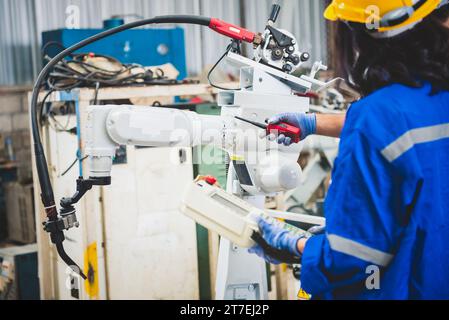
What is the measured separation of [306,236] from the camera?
136cm

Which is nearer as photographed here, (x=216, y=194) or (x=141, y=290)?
(x=216, y=194)

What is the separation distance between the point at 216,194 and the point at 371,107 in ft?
1.39

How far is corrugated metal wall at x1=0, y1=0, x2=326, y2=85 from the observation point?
327cm

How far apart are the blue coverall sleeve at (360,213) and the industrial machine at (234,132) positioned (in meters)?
0.46

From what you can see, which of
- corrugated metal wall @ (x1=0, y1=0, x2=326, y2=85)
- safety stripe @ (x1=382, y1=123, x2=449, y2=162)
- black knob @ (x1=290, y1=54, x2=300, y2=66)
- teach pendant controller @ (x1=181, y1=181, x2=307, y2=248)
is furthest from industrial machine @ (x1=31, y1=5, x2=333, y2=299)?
corrugated metal wall @ (x1=0, y1=0, x2=326, y2=85)

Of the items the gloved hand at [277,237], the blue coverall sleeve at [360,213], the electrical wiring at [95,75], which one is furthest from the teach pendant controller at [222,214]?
the electrical wiring at [95,75]

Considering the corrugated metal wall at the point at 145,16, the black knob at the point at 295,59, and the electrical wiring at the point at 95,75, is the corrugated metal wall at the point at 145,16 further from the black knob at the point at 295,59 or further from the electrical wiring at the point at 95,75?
the black knob at the point at 295,59

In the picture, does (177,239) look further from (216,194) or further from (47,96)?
(216,194)

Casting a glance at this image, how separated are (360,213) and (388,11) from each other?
417 millimetres

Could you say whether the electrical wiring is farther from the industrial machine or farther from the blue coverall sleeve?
the blue coverall sleeve

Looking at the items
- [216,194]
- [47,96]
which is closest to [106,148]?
[216,194]

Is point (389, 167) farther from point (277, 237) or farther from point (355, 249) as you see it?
point (277, 237)

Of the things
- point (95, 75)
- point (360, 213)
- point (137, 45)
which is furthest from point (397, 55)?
point (137, 45)

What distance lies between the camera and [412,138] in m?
1.15
